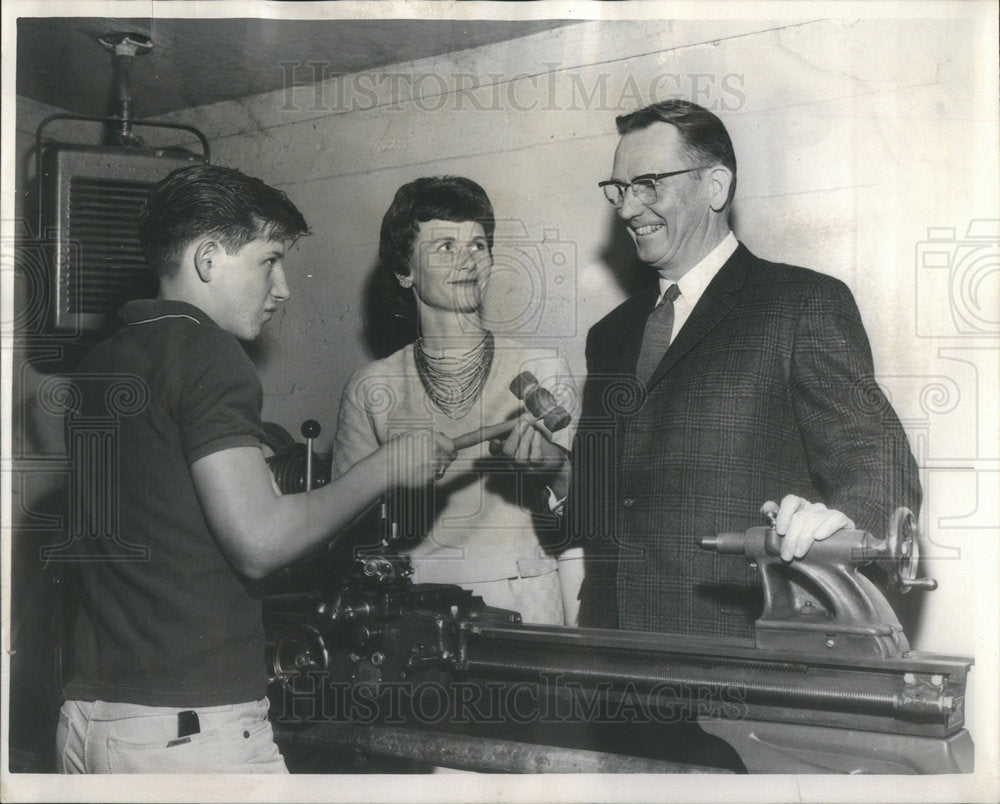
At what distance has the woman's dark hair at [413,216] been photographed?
74.9 inches

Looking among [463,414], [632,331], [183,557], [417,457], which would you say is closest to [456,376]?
[463,414]

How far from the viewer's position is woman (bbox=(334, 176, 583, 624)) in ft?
6.00

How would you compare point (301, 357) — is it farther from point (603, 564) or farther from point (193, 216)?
point (603, 564)

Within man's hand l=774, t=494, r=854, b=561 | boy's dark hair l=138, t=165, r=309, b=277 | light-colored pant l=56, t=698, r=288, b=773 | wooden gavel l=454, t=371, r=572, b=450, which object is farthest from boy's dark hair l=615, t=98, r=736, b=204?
light-colored pant l=56, t=698, r=288, b=773

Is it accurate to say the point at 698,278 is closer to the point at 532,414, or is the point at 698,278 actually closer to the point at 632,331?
the point at 632,331

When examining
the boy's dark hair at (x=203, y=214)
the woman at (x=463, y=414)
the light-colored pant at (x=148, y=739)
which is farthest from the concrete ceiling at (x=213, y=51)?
the light-colored pant at (x=148, y=739)

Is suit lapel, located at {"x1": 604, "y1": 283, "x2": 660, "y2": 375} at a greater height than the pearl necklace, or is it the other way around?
suit lapel, located at {"x1": 604, "y1": 283, "x2": 660, "y2": 375}

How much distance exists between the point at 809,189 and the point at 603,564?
80cm

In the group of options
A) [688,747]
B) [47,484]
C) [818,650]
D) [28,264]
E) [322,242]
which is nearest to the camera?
[818,650]

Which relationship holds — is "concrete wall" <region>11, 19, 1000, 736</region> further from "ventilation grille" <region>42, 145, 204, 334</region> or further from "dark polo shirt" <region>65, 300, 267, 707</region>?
"dark polo shirt" <region>65, 300, 267, 707</region>

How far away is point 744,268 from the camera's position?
1.75m

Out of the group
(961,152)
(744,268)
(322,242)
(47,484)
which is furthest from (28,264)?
(961,152)

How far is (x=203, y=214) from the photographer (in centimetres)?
160

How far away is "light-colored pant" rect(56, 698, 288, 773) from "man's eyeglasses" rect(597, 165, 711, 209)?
113 cm
